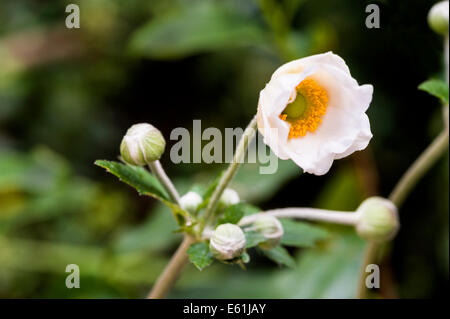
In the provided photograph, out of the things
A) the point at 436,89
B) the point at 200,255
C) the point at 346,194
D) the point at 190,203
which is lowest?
the point at 200,255

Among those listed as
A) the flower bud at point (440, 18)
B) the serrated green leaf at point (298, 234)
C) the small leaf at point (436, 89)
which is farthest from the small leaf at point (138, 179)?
the flower bud at point (440, 18)

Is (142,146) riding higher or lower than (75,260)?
lower

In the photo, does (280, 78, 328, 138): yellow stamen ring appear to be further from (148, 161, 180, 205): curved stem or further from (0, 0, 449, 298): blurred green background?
(0, 0, 449, 298): blurred green background

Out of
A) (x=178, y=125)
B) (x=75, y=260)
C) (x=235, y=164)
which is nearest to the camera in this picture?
(x=235, y=164)

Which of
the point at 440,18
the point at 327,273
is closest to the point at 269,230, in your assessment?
the point at 440,18

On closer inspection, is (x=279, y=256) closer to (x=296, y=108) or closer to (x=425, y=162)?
(x=296, y=108)

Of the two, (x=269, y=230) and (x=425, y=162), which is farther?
(x=425, y=162)

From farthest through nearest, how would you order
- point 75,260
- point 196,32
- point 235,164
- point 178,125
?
point 178,125, point 75,260, point 196,32, point 235,164

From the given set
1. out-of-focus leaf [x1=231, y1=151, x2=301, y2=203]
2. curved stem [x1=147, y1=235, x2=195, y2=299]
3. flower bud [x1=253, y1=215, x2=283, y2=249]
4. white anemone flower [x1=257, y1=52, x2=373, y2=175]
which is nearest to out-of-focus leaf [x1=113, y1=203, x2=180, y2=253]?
out-of-focus leaf [x1=231, y1=151, x2=301, y2=203]

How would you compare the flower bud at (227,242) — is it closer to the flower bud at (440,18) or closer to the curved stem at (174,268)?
the curved stem at (174,268)
